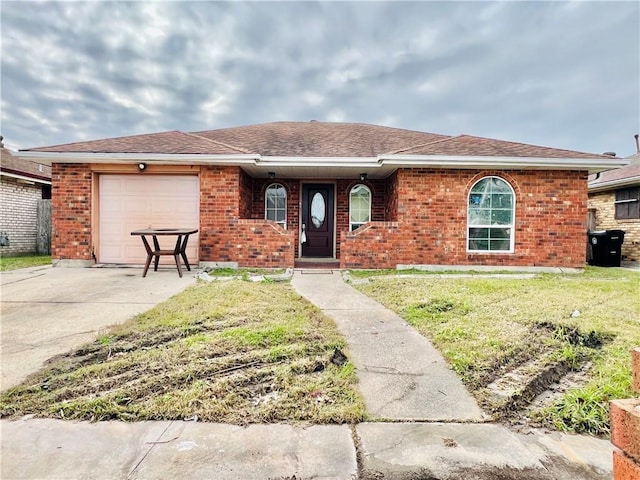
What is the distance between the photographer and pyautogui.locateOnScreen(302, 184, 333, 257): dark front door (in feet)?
35.3

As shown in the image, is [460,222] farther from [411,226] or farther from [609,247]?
[609,247]

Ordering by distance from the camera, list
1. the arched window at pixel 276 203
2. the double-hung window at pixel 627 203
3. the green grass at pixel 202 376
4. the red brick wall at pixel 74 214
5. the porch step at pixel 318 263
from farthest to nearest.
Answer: the double-hung window at pixel 627 203 < the arched window at pixel 276 203 < the porch step at pixel 318 263 < the red brick wall at pixel 74 214 < the green grass at pixel 202 376

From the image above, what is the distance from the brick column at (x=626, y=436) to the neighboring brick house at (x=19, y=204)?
1522cm

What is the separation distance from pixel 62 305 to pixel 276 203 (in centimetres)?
674

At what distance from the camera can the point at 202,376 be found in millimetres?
2510

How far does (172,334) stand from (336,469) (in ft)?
7.91

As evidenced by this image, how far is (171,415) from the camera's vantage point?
6.64 ft

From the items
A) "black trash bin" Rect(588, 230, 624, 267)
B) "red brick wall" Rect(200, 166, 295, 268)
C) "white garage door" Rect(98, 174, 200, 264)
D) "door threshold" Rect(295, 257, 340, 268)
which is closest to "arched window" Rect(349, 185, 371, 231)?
"door threshold" Rect(295, 257, 340, 268)

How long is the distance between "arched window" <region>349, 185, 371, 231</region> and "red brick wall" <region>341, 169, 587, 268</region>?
7.09 feet

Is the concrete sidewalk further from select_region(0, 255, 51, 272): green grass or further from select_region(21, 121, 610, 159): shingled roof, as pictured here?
select_region(0, 255, 51, 272): green grass

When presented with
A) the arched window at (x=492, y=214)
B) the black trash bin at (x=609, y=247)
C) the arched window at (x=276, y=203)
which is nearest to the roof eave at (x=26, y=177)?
the arched window at (x=276, y=203)

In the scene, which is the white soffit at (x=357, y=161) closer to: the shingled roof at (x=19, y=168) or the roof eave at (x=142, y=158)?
the roof eave at (x=142, y=158)

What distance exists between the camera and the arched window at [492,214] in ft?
28.2

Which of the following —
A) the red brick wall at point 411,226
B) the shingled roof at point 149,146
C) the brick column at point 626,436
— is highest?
the shingled roof at point 149,146
